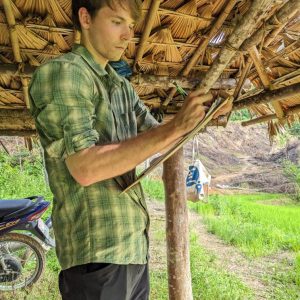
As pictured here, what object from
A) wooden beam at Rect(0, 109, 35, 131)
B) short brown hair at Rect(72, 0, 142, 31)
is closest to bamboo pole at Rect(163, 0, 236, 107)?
short brown hair at Rect(72, 0, 142, 31)

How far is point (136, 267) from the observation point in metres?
0.97

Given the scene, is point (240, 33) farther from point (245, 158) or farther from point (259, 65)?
point (245, 158)

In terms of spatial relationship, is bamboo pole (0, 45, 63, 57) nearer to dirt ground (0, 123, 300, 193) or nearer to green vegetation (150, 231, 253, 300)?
green vegetation (150, 231, 253, 300)

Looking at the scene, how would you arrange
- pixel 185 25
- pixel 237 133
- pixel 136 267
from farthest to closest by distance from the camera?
pixel 237 133
pixel 185 25
pixel 136 267

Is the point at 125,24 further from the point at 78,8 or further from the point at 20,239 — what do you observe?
the point at 20,239

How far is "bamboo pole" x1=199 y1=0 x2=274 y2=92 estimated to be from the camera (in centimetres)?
105

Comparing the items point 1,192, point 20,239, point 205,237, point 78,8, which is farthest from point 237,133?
point 78,8

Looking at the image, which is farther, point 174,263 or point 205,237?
point 205,237

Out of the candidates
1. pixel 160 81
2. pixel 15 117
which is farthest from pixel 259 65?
pixel 15 117

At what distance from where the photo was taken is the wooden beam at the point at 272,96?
5.59ft

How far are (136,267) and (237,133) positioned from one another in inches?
697

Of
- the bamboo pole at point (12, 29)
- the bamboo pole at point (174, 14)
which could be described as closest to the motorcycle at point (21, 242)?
the bamboo pole at point (12, 29)

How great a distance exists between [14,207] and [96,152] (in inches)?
92.8

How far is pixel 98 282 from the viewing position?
2.93ft
